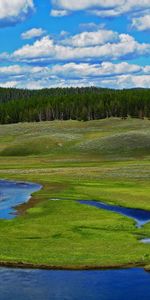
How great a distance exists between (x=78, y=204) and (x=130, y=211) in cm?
693

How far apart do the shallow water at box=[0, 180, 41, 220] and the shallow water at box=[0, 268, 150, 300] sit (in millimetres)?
21574

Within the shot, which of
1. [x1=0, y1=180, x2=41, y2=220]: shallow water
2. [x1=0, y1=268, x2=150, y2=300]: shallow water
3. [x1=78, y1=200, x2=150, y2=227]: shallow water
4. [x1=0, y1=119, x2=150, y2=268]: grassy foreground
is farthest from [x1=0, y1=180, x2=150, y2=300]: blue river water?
[x1=0, y1=180, x2=41, y2=220]: shallow water

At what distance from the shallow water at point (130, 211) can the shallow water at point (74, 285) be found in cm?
1732

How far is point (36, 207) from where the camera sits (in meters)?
63.4

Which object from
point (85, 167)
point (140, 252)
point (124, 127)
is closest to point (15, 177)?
point (85, 167)

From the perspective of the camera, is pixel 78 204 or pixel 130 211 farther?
pixel 78 204

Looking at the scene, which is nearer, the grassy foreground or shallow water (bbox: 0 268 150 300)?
shallow water (bbox: 0 268 150 300)

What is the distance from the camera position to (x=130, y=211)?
60344mm

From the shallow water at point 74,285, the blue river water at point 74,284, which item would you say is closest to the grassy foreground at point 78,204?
the blue river water at point 74,284

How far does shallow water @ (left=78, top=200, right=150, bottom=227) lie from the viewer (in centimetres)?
5488

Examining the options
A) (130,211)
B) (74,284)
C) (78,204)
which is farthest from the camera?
(78,204)

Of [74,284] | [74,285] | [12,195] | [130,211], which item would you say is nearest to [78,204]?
[130,211]

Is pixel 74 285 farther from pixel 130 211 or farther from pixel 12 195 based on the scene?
pixel 12 195

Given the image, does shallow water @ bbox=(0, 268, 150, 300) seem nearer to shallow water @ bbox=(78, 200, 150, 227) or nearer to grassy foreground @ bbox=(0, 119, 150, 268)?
grassy foreground @ bbox=(0, 119, 150, 268)
